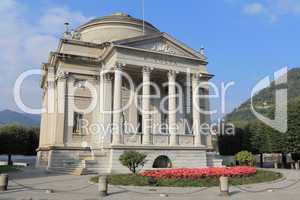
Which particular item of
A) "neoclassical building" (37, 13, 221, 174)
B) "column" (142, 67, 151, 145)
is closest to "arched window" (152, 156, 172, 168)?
"neoclassical building" (37, 13, 221, 174)

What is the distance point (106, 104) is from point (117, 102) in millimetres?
3135

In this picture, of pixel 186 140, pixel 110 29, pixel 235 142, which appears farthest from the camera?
pixel 235 142

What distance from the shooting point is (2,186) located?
1691cm

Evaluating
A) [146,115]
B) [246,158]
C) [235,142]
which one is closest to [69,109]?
[146,115]

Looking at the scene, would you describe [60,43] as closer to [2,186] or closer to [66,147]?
[66,147]

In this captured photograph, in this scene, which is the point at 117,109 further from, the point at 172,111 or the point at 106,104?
the point at 172,111

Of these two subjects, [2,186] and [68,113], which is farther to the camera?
[68,113]

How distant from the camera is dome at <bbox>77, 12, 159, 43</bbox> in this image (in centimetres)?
3741

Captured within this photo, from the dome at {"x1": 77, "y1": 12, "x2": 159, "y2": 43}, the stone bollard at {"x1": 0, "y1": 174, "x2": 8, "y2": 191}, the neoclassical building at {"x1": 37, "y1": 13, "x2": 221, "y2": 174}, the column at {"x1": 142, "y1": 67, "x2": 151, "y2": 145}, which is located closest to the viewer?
the stone bollard at {"x1": 0, "y1": 174, "x2": 8, "y2": 191}

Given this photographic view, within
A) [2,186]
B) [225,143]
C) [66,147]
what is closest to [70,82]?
[66,147]

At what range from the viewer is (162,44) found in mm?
33312

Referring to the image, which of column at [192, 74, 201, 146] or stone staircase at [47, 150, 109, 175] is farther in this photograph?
column at [192, 74, 201, 146]

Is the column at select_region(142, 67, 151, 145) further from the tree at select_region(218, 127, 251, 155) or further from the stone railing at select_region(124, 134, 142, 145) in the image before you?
the tree at select_region(218, 127, 251, 155)

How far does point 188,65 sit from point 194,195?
19.9 metres
